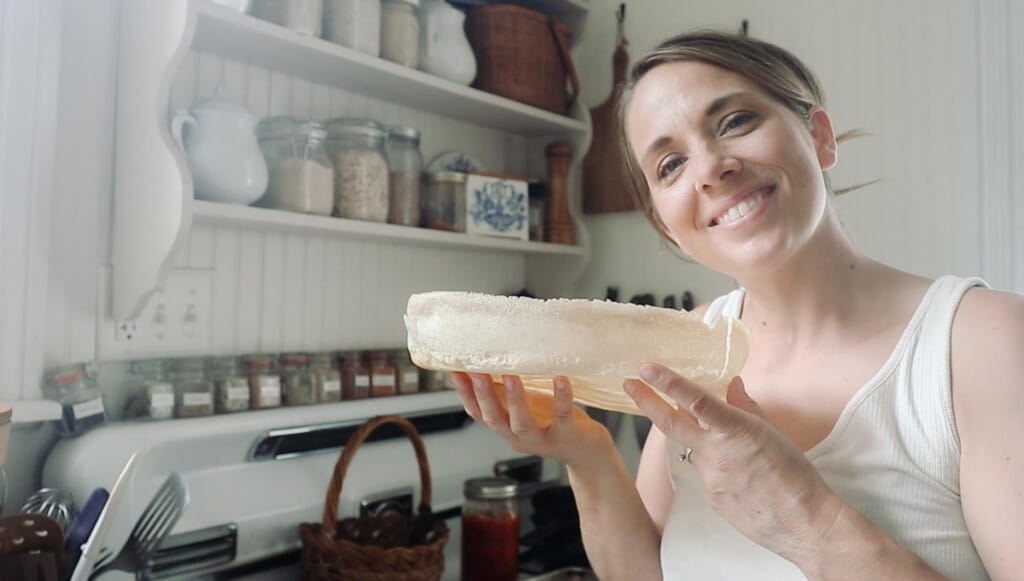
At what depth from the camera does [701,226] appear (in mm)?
774

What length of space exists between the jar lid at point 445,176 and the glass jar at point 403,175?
2.1 inches

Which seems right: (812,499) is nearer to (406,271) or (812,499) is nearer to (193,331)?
(193,331)

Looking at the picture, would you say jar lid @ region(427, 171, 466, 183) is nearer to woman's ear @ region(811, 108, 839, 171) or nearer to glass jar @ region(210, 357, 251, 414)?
glass jar @ region(210, 357, 251, 414)

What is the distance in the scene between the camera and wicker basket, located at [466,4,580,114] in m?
1.67

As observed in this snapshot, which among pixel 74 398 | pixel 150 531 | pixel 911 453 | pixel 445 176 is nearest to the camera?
pixel 911 453

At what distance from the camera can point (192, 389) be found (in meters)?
1.21

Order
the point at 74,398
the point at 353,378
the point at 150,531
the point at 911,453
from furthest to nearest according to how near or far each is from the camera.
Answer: the point at 353,378
the point at 74,398
the point at 150,531
the point at 911,453

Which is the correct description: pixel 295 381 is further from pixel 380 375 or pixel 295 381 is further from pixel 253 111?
pixel 253 111

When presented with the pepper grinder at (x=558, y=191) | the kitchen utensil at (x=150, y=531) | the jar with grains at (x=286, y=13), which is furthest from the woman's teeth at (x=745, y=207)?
the pepper grinder at (x=558, y=191)

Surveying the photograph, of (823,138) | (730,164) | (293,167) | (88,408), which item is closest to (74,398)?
(88,408)

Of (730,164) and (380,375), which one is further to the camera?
(380,375)

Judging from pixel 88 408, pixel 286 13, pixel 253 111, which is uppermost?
pixel 286 13

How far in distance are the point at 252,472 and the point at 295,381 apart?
6.8 inches

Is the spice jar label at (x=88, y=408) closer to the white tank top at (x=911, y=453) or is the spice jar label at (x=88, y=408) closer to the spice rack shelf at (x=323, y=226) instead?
the spice rack shelf at (x=323, y=226)
